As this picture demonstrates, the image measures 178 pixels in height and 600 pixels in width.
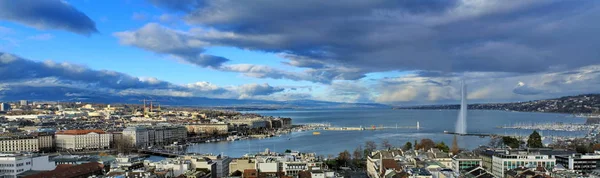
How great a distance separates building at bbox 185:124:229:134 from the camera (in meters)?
74.4

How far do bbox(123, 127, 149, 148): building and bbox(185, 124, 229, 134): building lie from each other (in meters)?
16.6

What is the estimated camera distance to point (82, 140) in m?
51.2

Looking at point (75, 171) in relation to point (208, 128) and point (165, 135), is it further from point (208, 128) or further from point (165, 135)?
A: point (208, 128)

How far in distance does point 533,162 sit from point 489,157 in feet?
9.13

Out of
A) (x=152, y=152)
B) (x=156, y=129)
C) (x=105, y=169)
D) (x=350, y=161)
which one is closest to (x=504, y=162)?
(x=350, y=161)

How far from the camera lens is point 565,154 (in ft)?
85.8

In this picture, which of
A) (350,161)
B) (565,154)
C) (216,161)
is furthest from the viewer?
(350,161)

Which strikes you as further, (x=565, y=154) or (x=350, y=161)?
(x=350, y=161)

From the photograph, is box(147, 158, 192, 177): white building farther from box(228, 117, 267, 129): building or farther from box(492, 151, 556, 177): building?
box(228, 117, 267, 129): building

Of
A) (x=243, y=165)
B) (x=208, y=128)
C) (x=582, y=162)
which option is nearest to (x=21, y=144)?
(x=208, y=128)

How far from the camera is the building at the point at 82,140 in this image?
50.1 m

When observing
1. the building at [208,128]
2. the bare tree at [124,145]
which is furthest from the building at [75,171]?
the building at [208,128]

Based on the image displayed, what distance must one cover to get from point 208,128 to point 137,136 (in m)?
20.3

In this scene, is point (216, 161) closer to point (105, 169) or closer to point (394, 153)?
point (105, 169)
